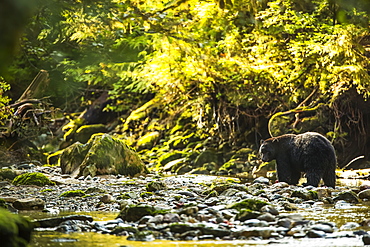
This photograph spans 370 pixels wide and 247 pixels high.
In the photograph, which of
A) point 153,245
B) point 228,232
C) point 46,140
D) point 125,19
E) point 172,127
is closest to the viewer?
point 153,245

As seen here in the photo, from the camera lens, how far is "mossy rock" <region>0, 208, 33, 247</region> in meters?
2.73

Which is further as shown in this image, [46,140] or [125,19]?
[46,140]

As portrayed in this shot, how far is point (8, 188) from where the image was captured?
802 centimetres

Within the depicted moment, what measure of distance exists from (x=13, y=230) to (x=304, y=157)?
247 inches

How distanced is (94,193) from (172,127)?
1131 centimetres

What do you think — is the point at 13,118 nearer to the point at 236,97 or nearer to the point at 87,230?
the point at 236,97

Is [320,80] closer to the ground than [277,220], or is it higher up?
higher up

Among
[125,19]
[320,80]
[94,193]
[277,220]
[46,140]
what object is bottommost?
[46,140]

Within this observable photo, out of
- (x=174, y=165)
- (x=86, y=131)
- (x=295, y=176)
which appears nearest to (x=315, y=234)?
(x=295, y=176)

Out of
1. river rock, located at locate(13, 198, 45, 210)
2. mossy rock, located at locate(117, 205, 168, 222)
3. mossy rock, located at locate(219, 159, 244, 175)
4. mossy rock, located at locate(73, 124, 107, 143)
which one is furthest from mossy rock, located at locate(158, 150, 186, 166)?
mossy rock, located at locate(117, 205, 168, 222)

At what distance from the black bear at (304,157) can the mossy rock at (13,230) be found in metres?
5.89

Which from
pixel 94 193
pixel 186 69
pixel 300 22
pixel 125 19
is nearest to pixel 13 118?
pixel 186 69

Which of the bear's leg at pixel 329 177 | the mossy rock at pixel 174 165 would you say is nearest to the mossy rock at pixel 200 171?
the mossy rock at pixel 174 165

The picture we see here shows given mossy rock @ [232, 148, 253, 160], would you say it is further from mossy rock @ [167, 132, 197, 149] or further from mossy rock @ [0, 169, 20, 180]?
mossy rock @ [0, 169, 20, 180]
